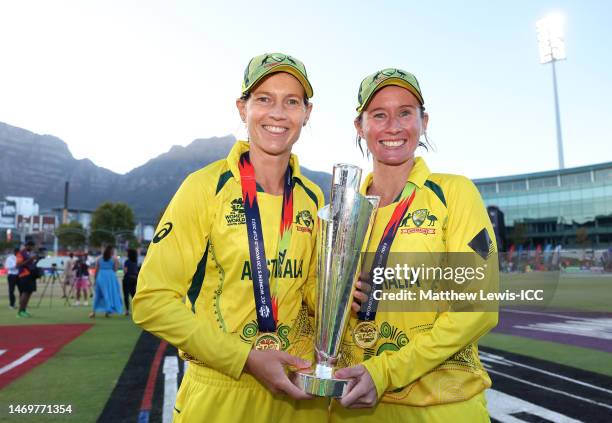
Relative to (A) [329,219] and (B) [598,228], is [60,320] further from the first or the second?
(B) [598,228]

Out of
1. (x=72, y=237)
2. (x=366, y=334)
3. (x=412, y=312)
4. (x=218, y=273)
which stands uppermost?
(x=72, y=237)

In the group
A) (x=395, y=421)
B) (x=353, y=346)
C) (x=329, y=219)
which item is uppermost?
(x=329, y=219)

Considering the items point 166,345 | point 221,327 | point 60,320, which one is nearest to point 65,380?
point 166,345

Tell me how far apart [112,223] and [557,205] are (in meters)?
76.2

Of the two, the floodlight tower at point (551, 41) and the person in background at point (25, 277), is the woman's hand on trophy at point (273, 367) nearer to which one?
the person in background at point (25, 277)

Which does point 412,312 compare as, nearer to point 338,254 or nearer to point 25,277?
point 338,254

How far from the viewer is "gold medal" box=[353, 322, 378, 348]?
2205mm

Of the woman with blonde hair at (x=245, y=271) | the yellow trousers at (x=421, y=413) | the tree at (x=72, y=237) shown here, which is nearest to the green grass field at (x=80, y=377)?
the woman with blonde hair at (x=245, y=271)

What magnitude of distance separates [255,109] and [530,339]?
9421 millimetres

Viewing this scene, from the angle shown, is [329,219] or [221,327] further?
[221,327]

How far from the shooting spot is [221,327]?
2096 millimetres

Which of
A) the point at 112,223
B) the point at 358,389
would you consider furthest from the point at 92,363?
the point at 112,223

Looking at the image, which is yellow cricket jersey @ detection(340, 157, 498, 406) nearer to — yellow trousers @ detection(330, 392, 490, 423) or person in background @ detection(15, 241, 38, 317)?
yellow trousers @ detection(330, 392, 490, 423)

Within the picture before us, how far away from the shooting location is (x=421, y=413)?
213 cm
